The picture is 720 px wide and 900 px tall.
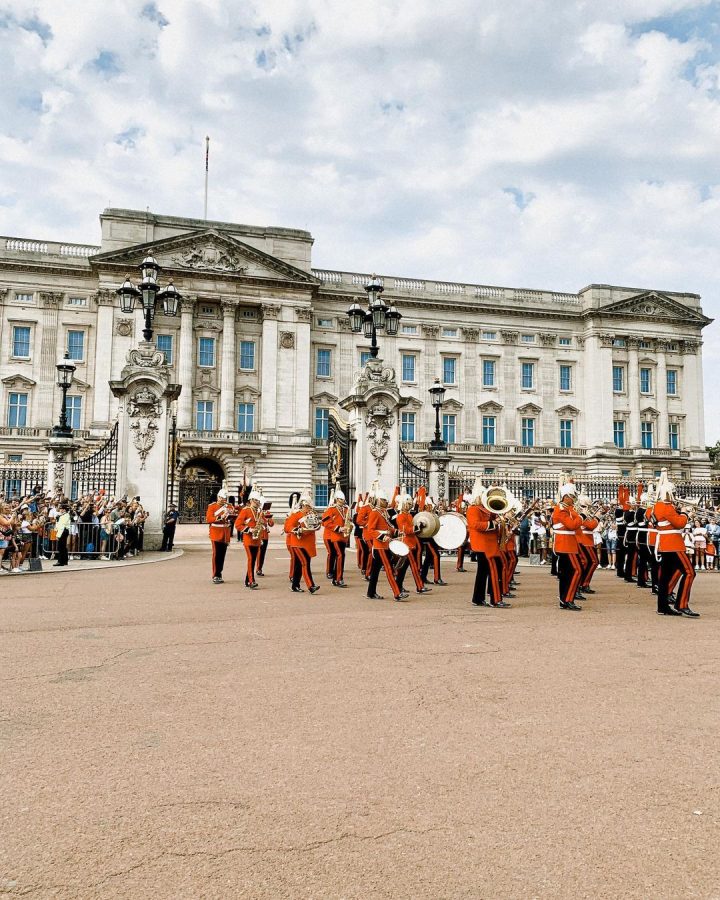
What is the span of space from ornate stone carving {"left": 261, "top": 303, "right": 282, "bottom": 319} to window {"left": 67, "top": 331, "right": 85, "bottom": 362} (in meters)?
12.4

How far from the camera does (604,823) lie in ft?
11.7

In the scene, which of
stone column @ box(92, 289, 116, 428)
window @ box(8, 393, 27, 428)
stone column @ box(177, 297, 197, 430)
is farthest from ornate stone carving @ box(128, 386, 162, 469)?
window @ box(8, 393, 27, 428)

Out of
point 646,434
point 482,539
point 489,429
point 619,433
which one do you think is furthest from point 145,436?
point 646,434

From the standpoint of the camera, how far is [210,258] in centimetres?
4972

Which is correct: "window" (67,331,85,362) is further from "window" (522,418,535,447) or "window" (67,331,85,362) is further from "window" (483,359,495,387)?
"window" (522,418,535,447)

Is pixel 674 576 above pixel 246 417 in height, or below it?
below

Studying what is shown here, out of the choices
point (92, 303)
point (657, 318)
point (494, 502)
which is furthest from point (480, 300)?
point (494, 502)

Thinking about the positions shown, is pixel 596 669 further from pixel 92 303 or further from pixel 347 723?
pixel 92 303

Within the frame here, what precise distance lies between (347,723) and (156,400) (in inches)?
659

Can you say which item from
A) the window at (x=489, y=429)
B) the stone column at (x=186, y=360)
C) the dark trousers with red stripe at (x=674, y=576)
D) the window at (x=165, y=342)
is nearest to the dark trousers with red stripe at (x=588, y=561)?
the dark trousers with red stripe at (x=674, y=576)

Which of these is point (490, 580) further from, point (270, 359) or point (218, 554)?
point (270, 359)

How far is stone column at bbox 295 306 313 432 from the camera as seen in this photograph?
50094 mm

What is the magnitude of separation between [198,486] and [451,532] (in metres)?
37.4

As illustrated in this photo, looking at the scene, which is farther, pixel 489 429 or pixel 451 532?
pixel 489 429
